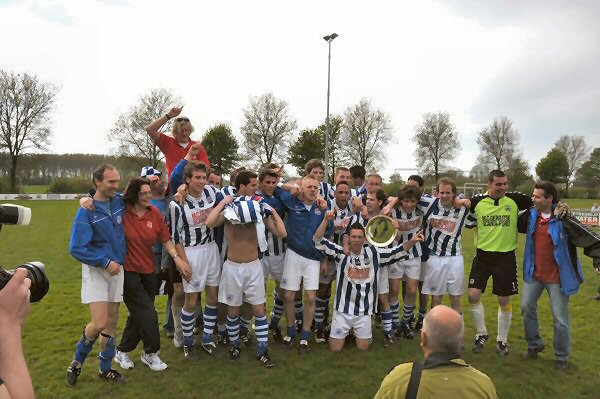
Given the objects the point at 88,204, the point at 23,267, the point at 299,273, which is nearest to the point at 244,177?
the point at 299,273

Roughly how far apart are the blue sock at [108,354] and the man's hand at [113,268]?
76 centimetres

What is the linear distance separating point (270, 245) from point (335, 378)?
2.00 meters

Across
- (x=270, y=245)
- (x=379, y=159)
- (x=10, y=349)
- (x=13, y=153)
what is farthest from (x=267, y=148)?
(x=10, y=349)

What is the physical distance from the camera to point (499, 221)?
545 cm

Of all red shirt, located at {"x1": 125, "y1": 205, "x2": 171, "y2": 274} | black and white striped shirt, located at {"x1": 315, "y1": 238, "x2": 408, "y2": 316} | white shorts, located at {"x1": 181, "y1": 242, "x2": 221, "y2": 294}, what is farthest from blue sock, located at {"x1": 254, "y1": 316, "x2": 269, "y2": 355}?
red shirt, located at {"x1": 125, "y1": 205, "x2": 171, "y2": 274}

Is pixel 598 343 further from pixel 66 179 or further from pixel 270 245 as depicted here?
pixel 66 179

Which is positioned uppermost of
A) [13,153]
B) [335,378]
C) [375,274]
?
[13,153]

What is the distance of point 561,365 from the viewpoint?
488 centimetres

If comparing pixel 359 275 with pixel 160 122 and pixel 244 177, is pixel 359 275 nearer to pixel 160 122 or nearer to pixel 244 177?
pixel 244 177

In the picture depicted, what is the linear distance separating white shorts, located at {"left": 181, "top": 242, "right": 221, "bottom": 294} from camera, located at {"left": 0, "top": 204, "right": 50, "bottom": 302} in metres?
3.07

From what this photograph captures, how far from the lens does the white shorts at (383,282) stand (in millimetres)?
5770

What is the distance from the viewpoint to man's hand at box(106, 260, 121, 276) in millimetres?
4148

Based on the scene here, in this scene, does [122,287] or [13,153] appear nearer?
[122,287]

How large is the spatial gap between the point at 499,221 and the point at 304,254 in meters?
2.59
